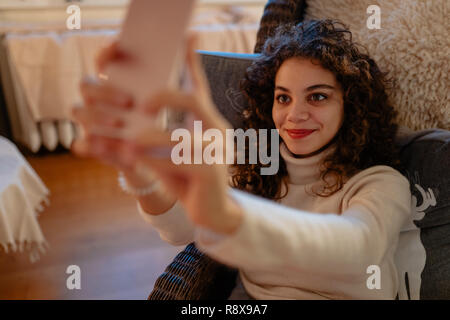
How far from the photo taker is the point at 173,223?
0.86 metres

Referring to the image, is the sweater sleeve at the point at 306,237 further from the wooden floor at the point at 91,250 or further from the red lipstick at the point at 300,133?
the wooden floor at the point at 91,250

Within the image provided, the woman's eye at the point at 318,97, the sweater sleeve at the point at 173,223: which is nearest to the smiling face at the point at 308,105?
the woman's eye at the point at 318,97

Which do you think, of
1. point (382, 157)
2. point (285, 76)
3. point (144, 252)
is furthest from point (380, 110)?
point (144, 252)

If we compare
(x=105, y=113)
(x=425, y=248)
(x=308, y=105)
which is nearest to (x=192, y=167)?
(x=105, y=113)

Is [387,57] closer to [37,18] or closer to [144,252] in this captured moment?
[144,252]

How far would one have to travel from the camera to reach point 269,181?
1.04 meters

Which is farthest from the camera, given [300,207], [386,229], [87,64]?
[87,64]

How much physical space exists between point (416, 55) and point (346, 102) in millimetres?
208

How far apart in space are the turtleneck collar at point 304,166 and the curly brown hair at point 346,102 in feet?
0.05

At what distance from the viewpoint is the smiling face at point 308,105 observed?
92 centimetres

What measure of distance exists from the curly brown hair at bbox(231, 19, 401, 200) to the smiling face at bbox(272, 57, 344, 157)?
22mm
